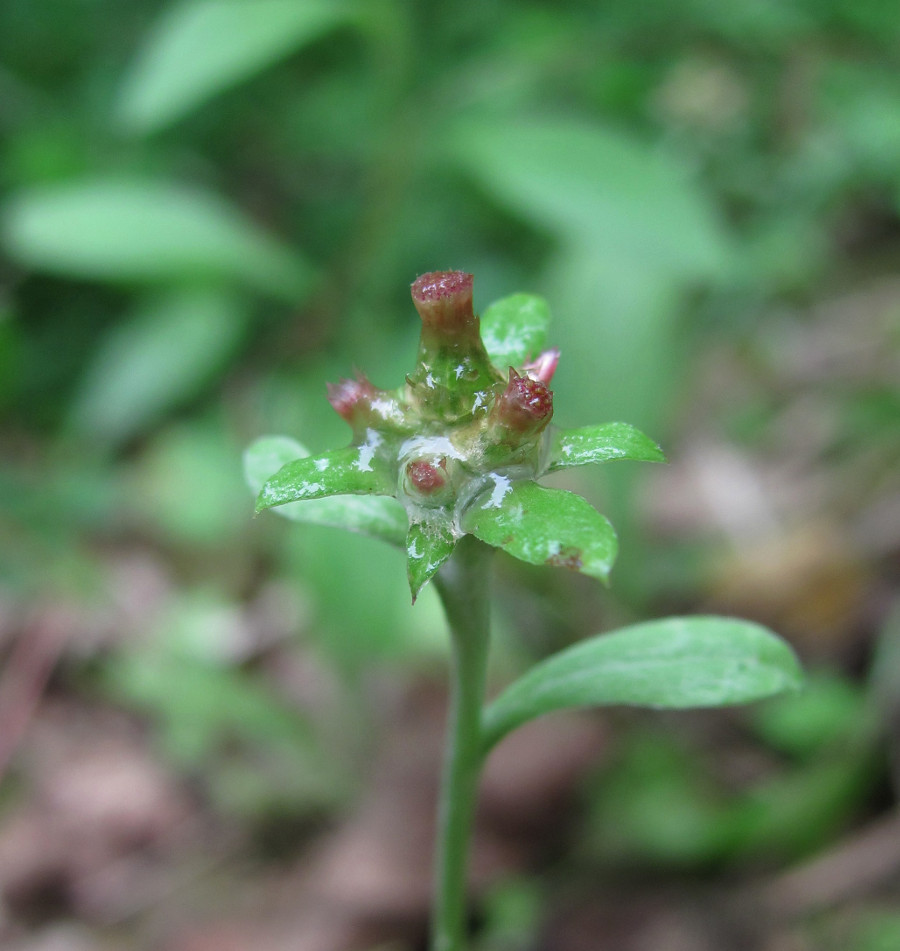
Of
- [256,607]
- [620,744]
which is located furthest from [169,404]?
[620,744]

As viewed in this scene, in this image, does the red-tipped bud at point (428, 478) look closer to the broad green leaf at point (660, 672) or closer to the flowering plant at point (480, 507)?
the flowering plant at point (480, 507)

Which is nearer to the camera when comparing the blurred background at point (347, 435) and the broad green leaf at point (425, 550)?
the broad green leaf at point (425, 550)

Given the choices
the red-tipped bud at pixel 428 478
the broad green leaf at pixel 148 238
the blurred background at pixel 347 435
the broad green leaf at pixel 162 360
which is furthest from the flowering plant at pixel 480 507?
the broad green leaf at pixel 162 360

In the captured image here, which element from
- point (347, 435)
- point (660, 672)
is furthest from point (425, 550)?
point (347, 435)

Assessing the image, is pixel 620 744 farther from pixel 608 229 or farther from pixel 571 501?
pixel 571 501

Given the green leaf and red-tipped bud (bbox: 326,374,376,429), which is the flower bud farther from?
the green leaf
